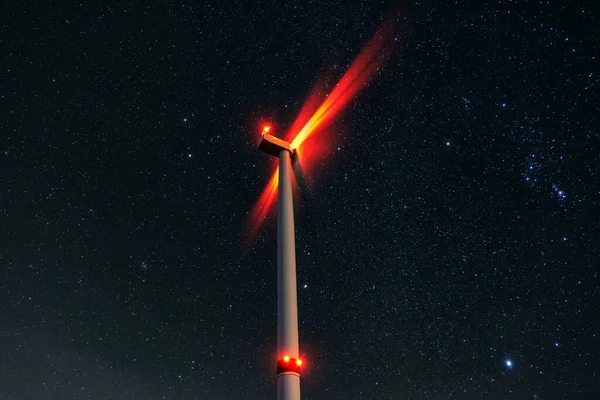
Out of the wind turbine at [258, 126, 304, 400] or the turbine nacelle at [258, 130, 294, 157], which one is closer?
the wind turbine at [258, 126, 304, 400]

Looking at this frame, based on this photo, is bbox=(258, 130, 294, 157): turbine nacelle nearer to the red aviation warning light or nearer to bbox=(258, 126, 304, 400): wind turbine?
bbox=(258, 126, 304, 400): wind turbine

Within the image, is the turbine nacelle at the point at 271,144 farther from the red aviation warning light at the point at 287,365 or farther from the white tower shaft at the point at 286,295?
the red aviation warning light at the point at 287,365

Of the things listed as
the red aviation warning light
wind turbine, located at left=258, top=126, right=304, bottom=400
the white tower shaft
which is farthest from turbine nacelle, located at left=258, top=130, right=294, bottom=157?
the red aviation warning light

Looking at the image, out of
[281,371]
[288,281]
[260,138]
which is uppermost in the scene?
[260,138]

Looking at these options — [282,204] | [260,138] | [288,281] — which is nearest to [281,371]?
[288,281]

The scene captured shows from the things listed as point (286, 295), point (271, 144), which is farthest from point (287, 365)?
point (271, 144)

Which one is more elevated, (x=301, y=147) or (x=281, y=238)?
(x=301, y=147)

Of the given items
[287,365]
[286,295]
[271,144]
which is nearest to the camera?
[287,365]

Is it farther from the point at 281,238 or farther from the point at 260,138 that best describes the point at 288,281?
the point at 260,138

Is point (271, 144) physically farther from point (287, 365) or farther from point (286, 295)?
point (287, 365)
